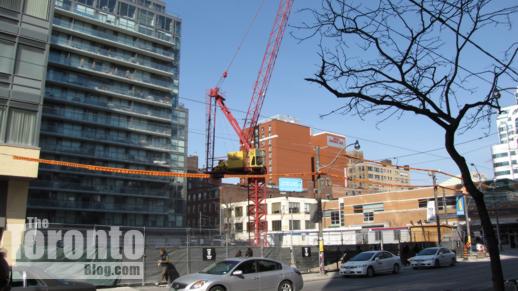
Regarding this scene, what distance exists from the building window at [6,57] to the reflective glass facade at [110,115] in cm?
5102

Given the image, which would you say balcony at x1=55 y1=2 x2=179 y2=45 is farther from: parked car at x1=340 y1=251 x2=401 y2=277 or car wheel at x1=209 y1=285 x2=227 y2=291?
car wheel at x1=209 y1=285 x2=227 y2=291

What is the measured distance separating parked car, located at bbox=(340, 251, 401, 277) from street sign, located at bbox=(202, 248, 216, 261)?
6710 mm

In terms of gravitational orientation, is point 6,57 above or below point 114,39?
below

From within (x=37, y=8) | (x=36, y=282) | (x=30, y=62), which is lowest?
(x=36, y=282)

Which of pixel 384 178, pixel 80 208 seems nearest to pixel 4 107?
pixel 80 208

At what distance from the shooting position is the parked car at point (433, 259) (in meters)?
31.0

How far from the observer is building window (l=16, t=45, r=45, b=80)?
1233 inches

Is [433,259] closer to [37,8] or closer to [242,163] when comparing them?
[37,8]

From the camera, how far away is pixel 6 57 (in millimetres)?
30547

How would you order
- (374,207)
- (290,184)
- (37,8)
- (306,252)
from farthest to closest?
(374,207) → (290,184) → (37,8) → (306,252)

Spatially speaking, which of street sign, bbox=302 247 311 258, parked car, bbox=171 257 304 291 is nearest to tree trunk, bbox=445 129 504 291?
parked car, bbox=171 257 304 291

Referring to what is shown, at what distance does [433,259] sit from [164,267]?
17460 mm

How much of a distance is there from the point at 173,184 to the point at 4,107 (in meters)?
70.1

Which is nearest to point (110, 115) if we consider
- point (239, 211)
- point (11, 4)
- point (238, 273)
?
point (239, 211)
